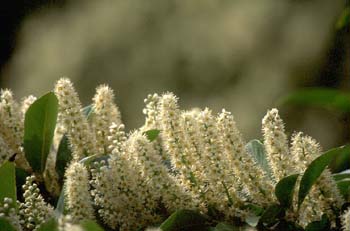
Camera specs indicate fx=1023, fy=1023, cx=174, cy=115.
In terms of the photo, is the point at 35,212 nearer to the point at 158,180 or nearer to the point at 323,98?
the point at 158,180

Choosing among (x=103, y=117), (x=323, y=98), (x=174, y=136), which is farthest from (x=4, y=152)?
(x=323, y=98)

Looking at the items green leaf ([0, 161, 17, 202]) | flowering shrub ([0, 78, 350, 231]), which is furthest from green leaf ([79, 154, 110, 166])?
green leaf ([0, 161, 17, 202])

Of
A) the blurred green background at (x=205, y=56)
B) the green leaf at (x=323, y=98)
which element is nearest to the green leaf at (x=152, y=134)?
the green leaf at (x=323, y=98)

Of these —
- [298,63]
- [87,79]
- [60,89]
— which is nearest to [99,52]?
[87,79]

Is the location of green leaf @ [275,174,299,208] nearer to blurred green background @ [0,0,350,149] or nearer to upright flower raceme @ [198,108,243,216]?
upright flower raceme @ [198,108,243,216]

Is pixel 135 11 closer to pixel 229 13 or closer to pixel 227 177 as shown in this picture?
pixel 229 13

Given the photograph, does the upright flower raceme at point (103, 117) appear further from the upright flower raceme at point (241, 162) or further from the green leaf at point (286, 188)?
the green leaf at point (286, 188)
